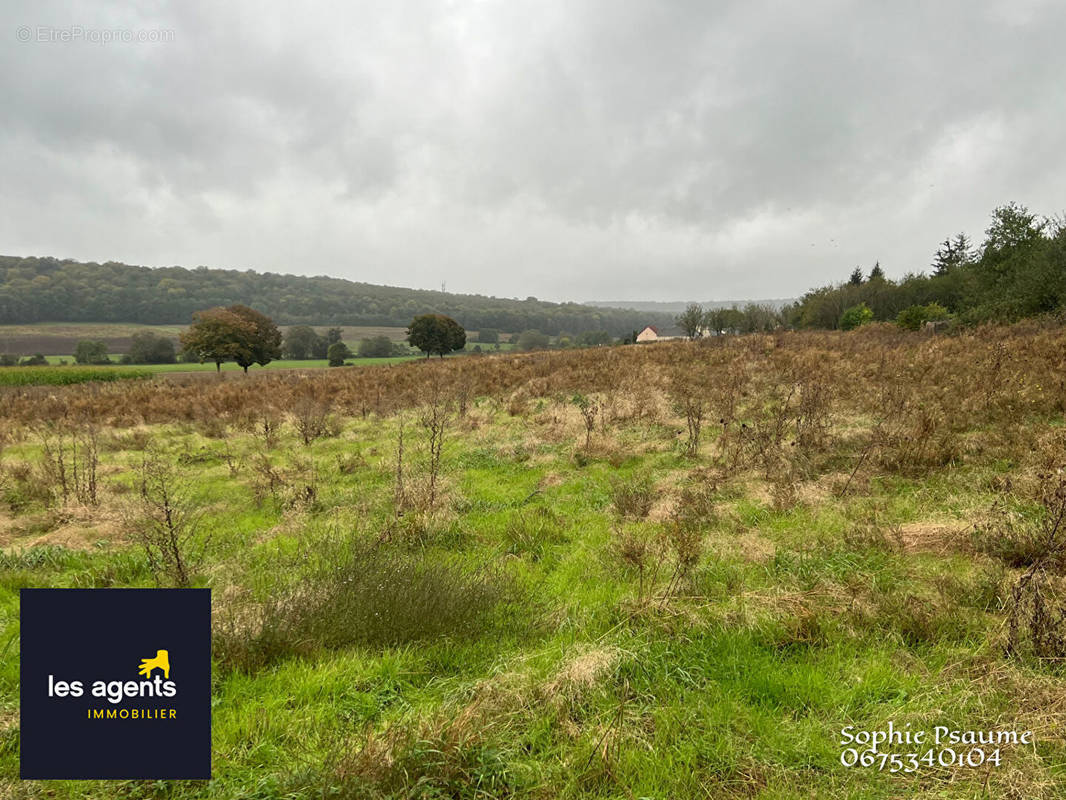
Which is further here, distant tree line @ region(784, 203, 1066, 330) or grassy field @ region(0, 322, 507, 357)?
grassy field @ region(0, 322, 507, 357)

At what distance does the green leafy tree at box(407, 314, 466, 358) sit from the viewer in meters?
47.6

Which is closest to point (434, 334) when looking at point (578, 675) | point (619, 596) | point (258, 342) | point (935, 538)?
point (258, 342)

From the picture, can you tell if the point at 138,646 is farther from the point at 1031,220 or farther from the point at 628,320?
the point at 628,320

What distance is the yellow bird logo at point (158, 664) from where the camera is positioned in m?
2.79

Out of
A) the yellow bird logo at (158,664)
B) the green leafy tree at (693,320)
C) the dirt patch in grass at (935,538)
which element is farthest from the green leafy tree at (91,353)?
the green leafy tree at (693,320)

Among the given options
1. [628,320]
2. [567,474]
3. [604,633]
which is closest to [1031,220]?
[567,474]

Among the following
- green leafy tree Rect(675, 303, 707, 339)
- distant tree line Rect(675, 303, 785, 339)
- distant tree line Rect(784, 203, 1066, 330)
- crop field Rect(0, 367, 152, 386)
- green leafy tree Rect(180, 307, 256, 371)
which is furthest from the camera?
green leafy tree Rect(675, 303, 707, 339)

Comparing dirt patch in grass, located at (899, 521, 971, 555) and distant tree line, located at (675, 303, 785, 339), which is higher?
distant tree line, located at (675, 303, 785, 339)

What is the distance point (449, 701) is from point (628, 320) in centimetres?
15869

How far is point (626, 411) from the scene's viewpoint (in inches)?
478

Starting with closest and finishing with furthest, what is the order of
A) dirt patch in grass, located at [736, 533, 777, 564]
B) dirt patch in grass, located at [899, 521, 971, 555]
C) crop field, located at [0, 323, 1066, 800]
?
1. crop field, located at [0, 323, 1066, 800]
2. dirt patch in grass, located at [899, 521, 971, 555]
3. dirt patch in grass, located at [736, 533, 777, 564]

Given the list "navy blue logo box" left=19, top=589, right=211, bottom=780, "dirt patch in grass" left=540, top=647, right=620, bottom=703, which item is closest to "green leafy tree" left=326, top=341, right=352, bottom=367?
"navy blue logo box" left=19, top=589, right=211, bottom=780

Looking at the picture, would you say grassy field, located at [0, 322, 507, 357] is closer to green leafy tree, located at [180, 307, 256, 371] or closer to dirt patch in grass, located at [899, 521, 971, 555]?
green leafy tree, located at [180, 307, 256, 371]

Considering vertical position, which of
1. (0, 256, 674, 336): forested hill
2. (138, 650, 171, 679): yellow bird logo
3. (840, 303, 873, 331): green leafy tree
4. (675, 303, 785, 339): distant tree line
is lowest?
(138, 650, 171, 679): yellow bird logo
